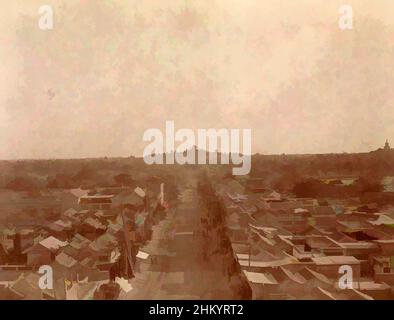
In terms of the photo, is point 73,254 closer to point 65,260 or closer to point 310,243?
point 65,260

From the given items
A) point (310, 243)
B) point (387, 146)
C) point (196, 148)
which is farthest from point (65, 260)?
point (387, 146)

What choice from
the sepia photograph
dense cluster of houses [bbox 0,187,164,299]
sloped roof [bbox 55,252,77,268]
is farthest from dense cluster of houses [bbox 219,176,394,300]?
sloped roof [bbox 55,252,77,268]

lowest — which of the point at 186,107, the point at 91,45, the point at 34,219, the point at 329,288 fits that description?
the point at 329,288

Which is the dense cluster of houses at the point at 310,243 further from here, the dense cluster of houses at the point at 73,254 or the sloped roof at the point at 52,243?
the sloped roof at the point at 52,243

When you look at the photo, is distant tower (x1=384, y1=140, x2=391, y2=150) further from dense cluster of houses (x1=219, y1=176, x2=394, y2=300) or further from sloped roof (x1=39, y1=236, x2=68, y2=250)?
sloped roof (x1=39, y1=236, x2=68, y2=250)

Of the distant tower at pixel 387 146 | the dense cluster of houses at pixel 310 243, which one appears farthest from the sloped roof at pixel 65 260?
the distant tower at pixel 387 146
